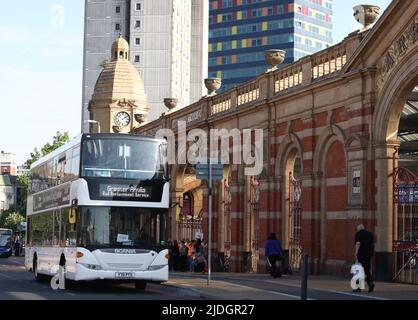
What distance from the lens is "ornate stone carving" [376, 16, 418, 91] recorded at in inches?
935

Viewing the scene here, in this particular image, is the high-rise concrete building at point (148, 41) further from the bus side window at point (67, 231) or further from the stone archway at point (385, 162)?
the bus side window at point (67, 231)

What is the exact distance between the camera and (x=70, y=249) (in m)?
22.7

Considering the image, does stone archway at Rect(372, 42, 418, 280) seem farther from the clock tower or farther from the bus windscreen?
the clock tower

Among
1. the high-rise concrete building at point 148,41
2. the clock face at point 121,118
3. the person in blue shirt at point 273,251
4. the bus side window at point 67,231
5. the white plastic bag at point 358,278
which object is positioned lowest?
the white plastic bag at point 358,278

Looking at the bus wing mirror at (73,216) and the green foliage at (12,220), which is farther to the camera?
the green foliage at (12,220)

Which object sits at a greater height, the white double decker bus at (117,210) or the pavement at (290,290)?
the white double decker bus at (117,210)

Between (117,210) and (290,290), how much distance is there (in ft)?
15.6

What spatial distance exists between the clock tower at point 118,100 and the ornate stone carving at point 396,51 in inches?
1702

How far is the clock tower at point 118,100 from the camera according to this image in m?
69.1

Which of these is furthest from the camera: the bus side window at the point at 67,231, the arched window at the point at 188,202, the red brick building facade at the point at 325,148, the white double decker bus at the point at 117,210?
the arched window at the point at 188,202

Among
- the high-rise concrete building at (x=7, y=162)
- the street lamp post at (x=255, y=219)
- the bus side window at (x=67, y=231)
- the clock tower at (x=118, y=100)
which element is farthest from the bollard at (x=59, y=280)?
the high-rise concrete building at (x=7, y=162)

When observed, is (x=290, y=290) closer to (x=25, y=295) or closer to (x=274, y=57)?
(x=25, y=295)

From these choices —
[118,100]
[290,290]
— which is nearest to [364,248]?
[290,290]

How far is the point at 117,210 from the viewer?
22141mm
